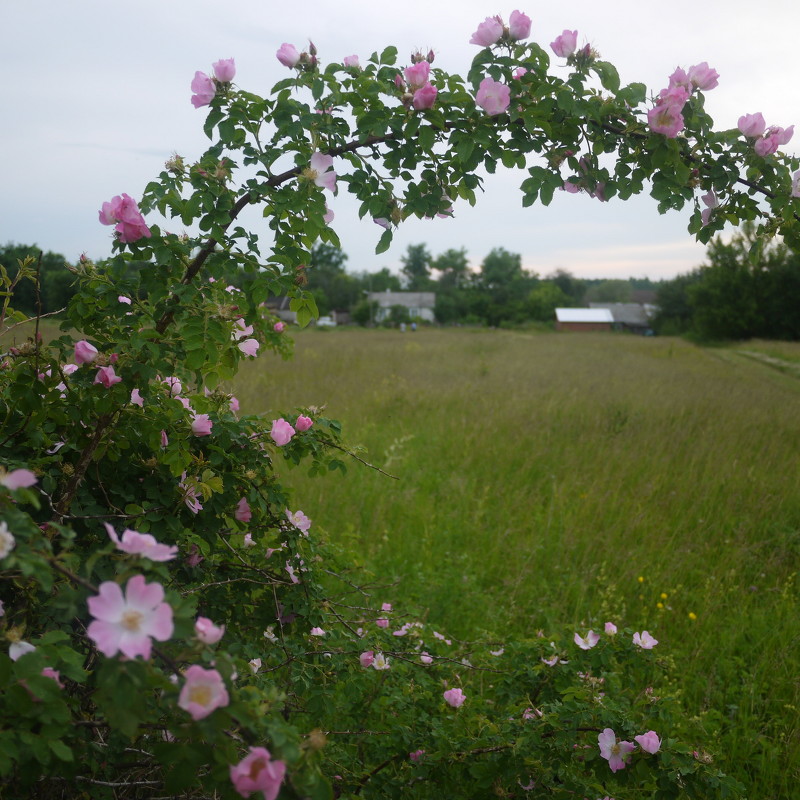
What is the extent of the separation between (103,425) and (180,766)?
925 mm

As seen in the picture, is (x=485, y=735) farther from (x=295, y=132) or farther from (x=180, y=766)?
(x=295, y=132)

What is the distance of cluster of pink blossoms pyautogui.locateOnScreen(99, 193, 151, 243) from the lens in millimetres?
1521

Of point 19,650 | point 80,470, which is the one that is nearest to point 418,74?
point 80,470

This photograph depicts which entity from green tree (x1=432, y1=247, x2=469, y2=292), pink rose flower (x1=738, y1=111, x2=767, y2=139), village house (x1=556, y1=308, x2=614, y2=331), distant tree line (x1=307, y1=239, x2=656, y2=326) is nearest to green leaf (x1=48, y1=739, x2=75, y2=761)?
pink rose flower (x1=738, y1=111, x2=767, y2=139)

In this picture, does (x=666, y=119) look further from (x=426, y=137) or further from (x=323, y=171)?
(x=323, y=171)

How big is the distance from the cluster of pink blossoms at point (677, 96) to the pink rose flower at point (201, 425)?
57.9 inches

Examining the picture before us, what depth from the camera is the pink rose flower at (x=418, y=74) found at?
1.66 m

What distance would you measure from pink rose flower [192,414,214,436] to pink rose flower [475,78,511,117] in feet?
3.70

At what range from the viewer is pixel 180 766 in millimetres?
911

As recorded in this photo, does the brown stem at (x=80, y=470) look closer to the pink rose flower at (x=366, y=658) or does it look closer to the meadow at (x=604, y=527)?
the meadow at (x=604, y=527)

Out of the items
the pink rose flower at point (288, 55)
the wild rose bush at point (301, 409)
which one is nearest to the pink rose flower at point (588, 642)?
the wild rose bush at point (301, 409)

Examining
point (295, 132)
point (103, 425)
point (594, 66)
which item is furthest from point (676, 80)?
point (103, 425)

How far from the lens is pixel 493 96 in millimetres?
1677

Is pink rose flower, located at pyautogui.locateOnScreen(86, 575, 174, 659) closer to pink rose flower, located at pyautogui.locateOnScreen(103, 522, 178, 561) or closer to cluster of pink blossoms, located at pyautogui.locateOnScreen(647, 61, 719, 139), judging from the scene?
pink rose flower, located at pyautogui.locateOnScreen(103, 522, 178, 561)
